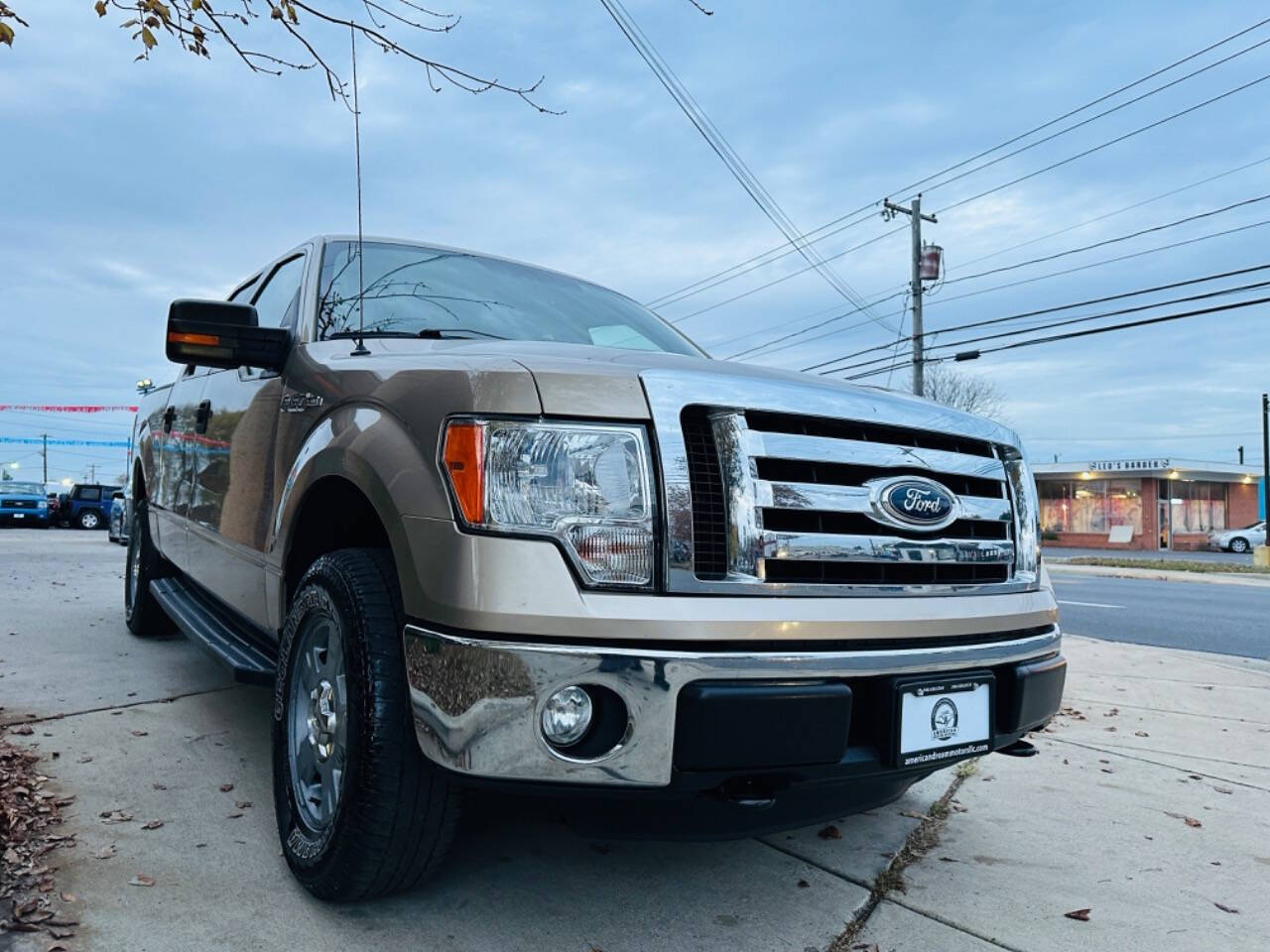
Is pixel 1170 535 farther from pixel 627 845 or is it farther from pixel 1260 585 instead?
pixel 627 845

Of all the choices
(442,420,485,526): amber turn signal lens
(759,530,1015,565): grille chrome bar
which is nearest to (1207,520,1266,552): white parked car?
(759,530,1015,565): grille chrome bar

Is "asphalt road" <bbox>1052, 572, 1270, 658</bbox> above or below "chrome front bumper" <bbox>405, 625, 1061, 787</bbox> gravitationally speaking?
below

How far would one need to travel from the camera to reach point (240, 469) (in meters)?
3.14

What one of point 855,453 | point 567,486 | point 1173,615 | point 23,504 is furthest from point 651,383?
point 23,504

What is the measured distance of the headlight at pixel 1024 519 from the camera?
242 cm

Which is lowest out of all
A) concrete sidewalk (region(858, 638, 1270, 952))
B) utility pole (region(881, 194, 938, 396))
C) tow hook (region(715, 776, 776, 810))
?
concrete sidewalk (region(858, 638, 1270, 952))

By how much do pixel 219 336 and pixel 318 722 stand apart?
3.87ft

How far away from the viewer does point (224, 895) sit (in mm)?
2139

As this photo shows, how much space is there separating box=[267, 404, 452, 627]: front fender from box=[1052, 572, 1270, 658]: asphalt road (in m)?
7.91

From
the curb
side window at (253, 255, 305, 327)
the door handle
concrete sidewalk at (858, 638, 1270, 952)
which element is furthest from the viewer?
the curb

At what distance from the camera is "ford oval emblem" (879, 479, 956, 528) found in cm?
204

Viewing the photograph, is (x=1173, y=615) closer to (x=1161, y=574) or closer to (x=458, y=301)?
(x=1161, y=574)

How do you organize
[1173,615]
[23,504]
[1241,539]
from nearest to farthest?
[1173,615], [23,504], [1241,539]

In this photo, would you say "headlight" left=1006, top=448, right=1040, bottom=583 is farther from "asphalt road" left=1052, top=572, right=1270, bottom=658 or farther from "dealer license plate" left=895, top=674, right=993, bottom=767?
"asphalt road" left=1052, top=572, right=1270, bottom=658
